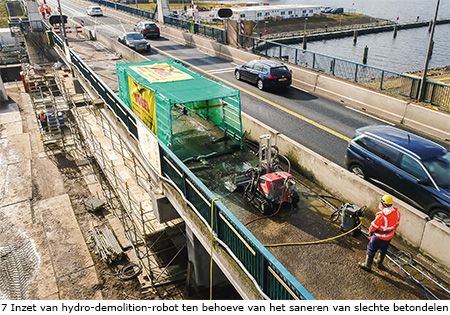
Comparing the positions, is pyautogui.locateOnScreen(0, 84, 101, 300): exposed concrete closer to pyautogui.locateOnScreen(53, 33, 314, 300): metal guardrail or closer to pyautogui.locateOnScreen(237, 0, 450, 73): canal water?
pyautogui.locateOnScreen(53, 33, 314, 300): metal guardrail

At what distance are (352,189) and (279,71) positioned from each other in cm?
1285

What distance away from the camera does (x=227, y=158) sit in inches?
476

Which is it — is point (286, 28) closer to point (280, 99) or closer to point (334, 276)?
point (280, 99)

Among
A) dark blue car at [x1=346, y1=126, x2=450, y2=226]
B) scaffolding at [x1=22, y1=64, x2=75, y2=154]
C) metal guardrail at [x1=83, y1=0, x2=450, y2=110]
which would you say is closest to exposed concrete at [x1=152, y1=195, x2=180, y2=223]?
dark blue car at [x1=346, y1=126, x2=450, y2=226]

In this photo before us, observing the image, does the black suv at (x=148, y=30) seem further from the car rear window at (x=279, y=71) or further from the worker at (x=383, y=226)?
the worker at (x=383, y=226)

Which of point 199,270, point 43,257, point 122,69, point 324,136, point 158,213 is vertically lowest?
point 43,257

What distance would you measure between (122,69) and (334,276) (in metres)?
12.4

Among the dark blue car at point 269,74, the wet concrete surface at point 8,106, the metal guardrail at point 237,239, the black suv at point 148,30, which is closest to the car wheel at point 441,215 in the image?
the metal guardrail at point 237,239

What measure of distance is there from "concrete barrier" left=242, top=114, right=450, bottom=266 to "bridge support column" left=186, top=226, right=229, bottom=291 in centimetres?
412

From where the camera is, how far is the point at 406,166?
32.1 ft

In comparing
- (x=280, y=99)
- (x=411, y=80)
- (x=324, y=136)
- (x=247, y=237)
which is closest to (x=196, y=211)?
(x=247, y=237)

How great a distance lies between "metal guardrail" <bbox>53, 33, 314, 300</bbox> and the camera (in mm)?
5993

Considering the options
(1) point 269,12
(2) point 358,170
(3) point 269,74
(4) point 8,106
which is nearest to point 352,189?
(2) point 358,170

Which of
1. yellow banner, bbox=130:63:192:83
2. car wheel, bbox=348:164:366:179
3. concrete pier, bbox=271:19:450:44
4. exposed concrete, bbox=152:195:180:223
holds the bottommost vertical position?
concrete pier, bbox=271:19:450:44
